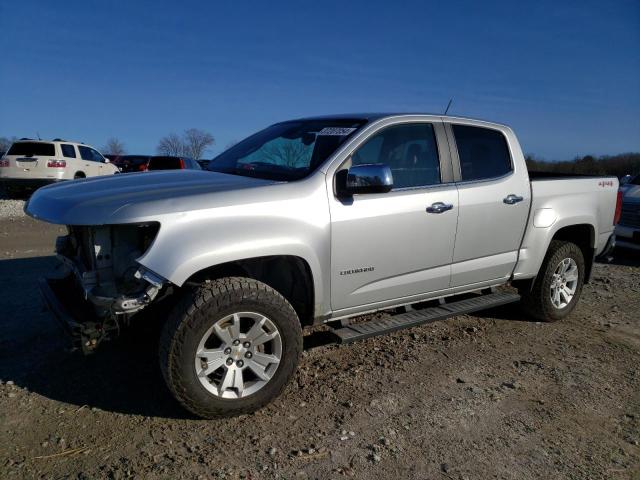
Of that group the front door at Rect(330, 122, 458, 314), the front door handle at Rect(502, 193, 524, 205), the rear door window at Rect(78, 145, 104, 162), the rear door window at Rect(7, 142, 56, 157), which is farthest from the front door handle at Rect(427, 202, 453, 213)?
the rear door window at Rect(78, 145, 104, 162)

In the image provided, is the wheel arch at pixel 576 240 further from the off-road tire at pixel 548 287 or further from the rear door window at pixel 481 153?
the rear door window at pixel 481 153

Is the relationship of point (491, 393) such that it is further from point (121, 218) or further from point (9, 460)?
point (9, 460)

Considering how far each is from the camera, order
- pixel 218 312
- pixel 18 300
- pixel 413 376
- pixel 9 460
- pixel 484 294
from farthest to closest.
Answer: pixel 18 300 < pixel 484 294 < pixel 413 376 < pixel 218 312 < pixel 9 460

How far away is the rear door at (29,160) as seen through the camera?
579 inches

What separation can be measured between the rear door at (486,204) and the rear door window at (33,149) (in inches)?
573

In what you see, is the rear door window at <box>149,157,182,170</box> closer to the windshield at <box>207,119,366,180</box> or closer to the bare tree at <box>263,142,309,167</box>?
the windshield at <box>207,119,366,180</box>

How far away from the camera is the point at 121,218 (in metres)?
2.68

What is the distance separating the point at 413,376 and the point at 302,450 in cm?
125

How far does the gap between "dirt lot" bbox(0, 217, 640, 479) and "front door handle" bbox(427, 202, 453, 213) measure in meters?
1.21

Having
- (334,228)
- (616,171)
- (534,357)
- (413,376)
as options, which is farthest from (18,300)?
(616,171)

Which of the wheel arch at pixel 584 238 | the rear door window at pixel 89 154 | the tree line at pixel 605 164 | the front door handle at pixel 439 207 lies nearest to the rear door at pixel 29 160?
the rear door window at pixel 89 154

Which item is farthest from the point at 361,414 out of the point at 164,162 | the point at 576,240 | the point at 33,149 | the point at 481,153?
the point at 33,149

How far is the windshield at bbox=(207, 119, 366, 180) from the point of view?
3.52 metres

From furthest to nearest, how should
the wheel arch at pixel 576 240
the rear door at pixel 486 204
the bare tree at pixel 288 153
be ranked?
the wheel arch at pixel 576 240, the rear door at pixel 486 204, the bare tree at pixel 288 153
